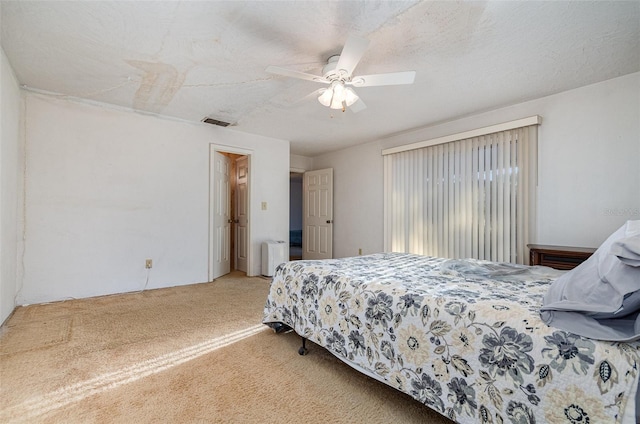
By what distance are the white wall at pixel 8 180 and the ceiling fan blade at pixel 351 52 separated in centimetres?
262

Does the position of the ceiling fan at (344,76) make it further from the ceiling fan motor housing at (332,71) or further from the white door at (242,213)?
the white door at (242,213)

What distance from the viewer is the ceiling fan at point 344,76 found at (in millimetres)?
1871

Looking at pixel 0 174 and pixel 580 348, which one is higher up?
pixel 0 174

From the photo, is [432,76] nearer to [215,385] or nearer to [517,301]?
[517,301]

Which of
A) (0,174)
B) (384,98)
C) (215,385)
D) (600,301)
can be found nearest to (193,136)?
(0,174)

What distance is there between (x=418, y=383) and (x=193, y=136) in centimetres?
395

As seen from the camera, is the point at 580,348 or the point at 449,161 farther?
the point at 449,161

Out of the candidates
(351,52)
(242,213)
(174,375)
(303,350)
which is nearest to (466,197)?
(351,52)

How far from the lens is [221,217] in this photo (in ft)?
15.4

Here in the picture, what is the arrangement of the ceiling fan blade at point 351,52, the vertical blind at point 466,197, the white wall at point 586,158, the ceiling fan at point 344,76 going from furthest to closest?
the vertical blind at point 466,197 < the white wall at point 586,158 < the ceiling fan at point 344,76 < the ceiling fan blade at point 351,52

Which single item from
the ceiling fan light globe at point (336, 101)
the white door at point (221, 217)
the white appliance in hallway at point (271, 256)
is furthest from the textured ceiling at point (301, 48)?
the white appliance in hallway at point (271, 256)

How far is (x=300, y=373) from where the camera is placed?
1756 mm

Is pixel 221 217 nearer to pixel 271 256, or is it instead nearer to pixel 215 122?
pixel 271 256

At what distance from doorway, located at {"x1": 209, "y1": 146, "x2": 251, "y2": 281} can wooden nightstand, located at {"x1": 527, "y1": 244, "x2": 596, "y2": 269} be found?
3708 mm
